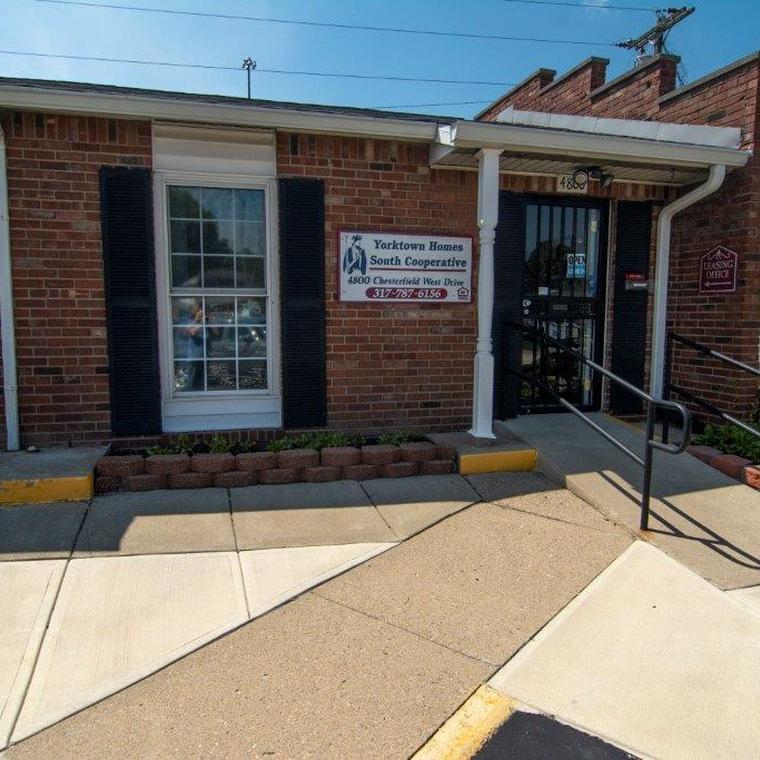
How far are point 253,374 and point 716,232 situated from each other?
4.88m

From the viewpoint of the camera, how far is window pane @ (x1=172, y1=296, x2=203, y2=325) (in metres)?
5.80

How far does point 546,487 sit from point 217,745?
353 centimetres

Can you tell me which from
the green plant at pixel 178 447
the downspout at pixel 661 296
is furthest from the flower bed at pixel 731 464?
the green plant at pixel 178 447

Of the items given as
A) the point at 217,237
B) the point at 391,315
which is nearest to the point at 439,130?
the point at 391,315

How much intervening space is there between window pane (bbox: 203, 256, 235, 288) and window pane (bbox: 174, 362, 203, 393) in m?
0.74

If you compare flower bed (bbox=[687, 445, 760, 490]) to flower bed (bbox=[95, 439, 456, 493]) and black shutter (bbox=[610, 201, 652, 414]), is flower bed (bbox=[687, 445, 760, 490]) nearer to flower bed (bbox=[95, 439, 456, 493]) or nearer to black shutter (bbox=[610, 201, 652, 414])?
black shutter (bbox=[610, 201, 652, 414])

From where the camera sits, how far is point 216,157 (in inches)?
220

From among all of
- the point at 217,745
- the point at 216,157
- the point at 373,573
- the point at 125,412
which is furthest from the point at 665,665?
the point at 216,157

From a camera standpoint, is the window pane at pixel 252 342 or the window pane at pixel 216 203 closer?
the window pane at pixel 216 203

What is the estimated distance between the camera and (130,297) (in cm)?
546

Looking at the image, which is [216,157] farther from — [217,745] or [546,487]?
[217,745]

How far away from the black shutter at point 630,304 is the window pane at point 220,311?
13.1 ft

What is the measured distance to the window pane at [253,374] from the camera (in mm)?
6047

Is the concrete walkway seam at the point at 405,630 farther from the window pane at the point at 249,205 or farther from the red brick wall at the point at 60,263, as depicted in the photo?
the window pane at the point at 249,205
